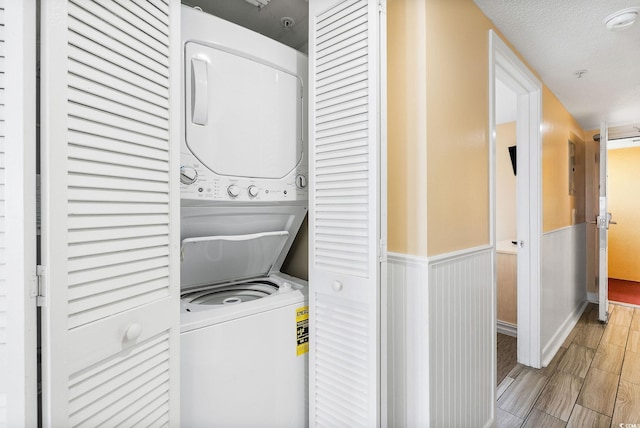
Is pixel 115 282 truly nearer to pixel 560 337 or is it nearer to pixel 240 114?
pixel 240 114

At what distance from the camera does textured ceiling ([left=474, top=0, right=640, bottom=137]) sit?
60.4 inches

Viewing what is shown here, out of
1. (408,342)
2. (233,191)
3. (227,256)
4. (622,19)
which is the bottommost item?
(408,342)

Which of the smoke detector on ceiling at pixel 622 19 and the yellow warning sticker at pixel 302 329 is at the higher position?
the smoke detector on ceiling at pixel 622 19

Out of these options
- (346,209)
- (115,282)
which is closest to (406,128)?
(346,209)

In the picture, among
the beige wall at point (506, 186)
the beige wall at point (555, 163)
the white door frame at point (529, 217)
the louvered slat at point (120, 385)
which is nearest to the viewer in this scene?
the louvered slat at point (120, 385)

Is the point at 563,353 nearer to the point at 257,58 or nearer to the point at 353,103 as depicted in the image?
the point at 353,103

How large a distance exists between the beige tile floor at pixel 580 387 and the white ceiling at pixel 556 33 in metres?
2.25

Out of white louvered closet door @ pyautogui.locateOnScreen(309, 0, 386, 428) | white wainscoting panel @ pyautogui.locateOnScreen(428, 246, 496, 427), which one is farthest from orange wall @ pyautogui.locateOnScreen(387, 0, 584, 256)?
white louvered closet door @ pyautogui.locateOnScreen(309, 0, 386, 428)

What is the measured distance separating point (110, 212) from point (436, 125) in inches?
46.8

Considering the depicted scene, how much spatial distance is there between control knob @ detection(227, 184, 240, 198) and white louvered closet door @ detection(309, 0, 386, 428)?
320 mm

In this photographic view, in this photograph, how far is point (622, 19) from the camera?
5.13ft

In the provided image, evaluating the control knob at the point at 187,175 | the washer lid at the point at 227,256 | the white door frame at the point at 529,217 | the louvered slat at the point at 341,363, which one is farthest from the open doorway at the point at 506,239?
the control knob at the point at 187,175

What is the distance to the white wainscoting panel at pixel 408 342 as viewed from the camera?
4.08ft

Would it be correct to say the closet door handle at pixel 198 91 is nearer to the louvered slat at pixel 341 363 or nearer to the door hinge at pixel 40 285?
the door hinge at pixel 40 285
